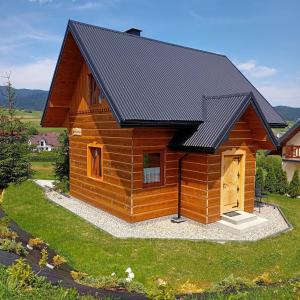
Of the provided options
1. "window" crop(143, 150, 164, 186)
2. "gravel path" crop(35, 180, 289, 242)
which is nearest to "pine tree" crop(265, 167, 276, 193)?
"gravel path" crop(35, 180, 289, 242)

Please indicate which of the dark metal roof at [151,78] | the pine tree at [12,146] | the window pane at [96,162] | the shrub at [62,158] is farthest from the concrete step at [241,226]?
the pine tree at [12,146]

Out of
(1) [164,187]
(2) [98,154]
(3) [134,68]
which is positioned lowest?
(1) [164,187]

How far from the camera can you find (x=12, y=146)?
19703 mm

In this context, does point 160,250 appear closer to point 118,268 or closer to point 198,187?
point 118,268

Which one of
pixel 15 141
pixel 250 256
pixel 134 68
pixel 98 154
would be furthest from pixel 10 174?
pixel 250 256

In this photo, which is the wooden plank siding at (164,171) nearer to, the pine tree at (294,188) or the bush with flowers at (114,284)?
the bush with flowers at (114,284)

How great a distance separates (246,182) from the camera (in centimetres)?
1292

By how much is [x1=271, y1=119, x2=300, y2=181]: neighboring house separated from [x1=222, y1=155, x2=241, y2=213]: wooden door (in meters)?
10.9

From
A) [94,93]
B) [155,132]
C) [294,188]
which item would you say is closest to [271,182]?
[294,188]

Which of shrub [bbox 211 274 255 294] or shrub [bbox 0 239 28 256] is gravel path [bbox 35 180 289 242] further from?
shrub [bbox 211 274 255 294]

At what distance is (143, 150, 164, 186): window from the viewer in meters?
11.8

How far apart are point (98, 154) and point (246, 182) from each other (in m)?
6.28

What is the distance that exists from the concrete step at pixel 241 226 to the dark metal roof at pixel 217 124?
2865mm

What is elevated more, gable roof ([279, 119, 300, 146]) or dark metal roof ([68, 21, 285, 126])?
dark metal roof ([68, 21, 285, 126])
